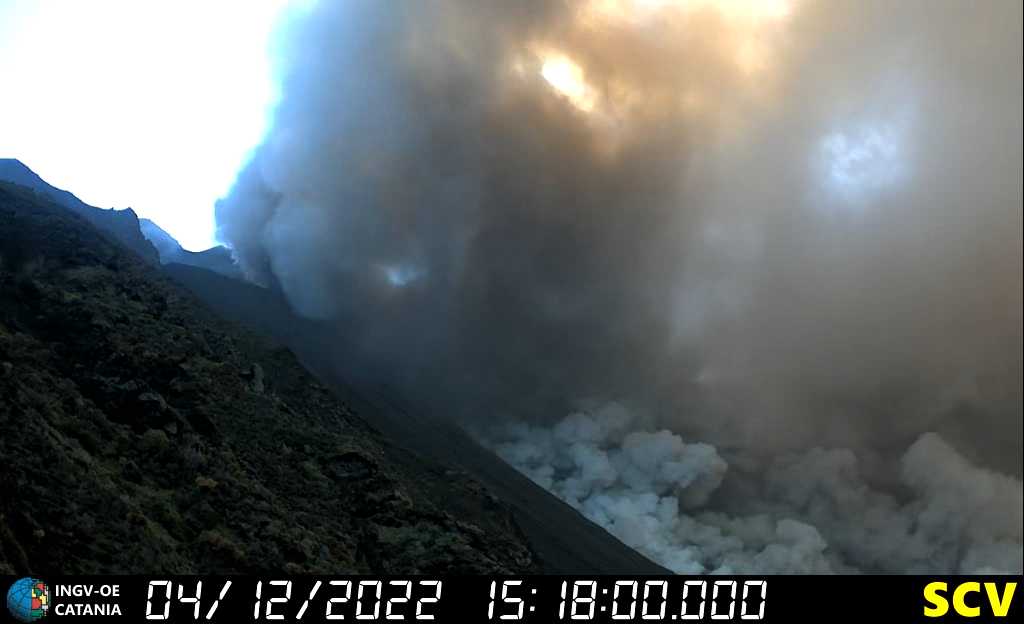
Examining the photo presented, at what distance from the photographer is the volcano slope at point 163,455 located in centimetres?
3048

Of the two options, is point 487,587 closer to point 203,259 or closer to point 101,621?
point 101,621

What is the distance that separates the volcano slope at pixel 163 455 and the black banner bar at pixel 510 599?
4276mm

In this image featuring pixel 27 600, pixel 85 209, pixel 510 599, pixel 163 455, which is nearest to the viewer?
pixel 27 600

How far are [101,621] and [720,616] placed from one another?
20.4 m

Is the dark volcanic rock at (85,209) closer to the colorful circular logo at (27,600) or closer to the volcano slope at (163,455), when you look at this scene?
the volcano slope at (163,455)

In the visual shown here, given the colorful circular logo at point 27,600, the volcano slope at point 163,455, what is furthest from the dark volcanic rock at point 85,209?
the colorful circular logo at point 27,600

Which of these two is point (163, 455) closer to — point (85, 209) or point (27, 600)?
point (27, 600)

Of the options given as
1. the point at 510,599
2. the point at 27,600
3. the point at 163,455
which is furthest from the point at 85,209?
the point at 510,599

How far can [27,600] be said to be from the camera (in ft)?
70.3

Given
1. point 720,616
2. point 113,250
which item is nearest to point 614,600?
point 720,616

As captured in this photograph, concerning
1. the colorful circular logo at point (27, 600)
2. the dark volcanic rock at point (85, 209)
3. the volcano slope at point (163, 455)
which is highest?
the dark volcanic rock at point (85, 209)

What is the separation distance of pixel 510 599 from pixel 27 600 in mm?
14814

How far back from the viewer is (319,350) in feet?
452

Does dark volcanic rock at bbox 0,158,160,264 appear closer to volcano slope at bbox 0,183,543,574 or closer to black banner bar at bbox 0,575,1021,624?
volcano slope at bbox 0,183,543,574
